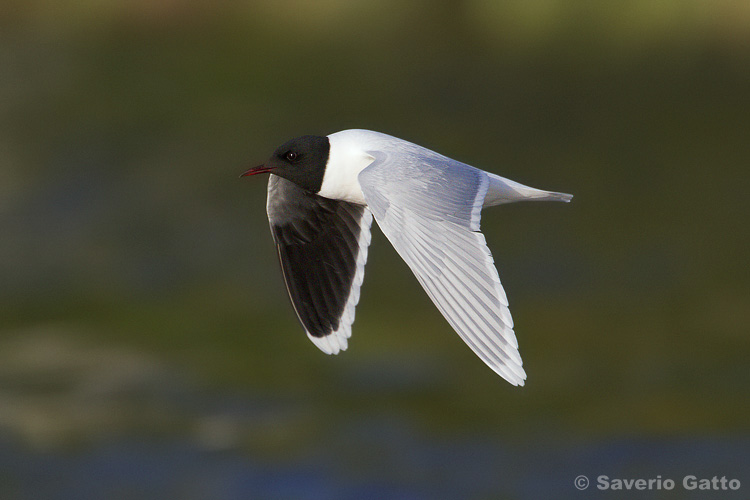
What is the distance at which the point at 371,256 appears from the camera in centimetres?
1203

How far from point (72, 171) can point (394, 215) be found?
11.2 m

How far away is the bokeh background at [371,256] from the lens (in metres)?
9.86

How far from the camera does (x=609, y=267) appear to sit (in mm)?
12477

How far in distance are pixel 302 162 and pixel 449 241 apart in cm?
80

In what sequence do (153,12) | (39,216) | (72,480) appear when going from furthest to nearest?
(153,12)
(39,216)
(72,480)

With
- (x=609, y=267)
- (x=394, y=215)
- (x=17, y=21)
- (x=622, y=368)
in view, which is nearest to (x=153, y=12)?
(x=17, y=21)

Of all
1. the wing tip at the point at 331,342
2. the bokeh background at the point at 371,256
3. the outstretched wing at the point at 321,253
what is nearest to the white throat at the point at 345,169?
the outstretched wing at the point at 321,253

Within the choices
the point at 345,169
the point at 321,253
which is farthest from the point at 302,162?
the point at 321,253

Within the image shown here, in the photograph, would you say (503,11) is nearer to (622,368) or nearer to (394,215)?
(622,368)

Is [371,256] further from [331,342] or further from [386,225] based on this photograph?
[386,225]

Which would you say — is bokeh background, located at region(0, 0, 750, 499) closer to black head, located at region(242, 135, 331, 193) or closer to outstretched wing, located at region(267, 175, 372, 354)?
outstretched wing, located at region(267, 175, 372, 354)
